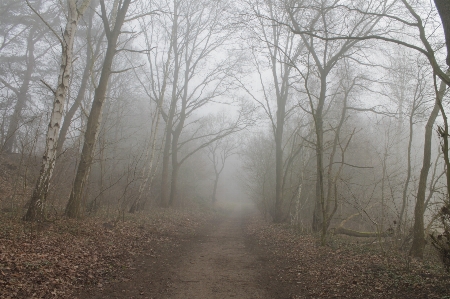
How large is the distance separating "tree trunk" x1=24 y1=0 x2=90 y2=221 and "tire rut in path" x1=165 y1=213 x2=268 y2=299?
379cm

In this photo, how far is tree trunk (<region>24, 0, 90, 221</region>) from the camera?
7.12 m

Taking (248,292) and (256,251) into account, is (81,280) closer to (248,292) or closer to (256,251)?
(248,292)

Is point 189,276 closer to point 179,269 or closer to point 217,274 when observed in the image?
point 179,269

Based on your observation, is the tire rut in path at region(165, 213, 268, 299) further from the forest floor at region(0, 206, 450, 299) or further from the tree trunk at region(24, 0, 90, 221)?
the tree trunk at region(24, 0, 90, 221)

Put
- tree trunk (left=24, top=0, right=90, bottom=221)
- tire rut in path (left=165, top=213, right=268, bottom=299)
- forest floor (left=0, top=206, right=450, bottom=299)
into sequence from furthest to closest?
tree trunk (left=24, top=0, right=90, bottom=221) < tire rut in path (left=165, top=213, right=268, bottom=299) < forest floor (left=0, top=206, right=450, bottom=299)

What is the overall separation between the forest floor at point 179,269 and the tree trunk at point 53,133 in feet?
1.61

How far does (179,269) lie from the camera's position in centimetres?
691

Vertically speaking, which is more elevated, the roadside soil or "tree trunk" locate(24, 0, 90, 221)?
"tree trunk" locate(24, 0, 90, 221)

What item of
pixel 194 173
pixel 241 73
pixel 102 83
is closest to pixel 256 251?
pixel 102 83

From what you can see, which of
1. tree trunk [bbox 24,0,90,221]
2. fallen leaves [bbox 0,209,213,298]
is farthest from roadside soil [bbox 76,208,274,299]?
tree trunk [bbox 24,0,90,221]

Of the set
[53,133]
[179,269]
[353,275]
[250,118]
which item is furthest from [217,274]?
[250,118]

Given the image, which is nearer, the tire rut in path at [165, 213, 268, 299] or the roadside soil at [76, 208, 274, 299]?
the roadside soil at [76, 208, 274, 299]

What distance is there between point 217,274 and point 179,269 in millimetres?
923

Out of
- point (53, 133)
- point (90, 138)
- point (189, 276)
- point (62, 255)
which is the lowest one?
point (189, 276)
